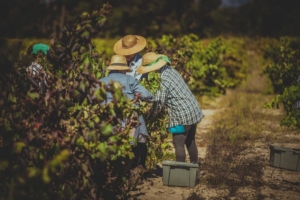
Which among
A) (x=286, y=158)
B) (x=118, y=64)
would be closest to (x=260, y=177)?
(x=286, y=158)

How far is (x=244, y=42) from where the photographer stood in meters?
16.3

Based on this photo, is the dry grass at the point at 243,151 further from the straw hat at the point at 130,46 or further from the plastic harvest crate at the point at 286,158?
the straw hat at the point at 130,46

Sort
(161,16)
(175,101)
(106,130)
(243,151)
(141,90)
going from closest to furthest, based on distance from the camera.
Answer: (106,130) < (141,90) < (175,101) < (243,151) < (161,16)

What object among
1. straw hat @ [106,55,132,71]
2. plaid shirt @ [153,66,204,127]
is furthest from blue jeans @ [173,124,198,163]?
straw hat @ [106,55,132,71]

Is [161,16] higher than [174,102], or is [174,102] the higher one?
[161,16]

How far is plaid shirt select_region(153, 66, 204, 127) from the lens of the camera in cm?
510

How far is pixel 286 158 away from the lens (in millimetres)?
5988

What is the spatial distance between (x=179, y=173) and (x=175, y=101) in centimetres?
98

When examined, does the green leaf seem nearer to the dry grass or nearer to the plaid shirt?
the plaid shirt

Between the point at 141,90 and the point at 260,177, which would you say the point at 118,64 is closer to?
the point at 141,90

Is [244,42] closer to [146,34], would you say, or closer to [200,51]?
[200,51]

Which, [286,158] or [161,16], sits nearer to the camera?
[286,158]

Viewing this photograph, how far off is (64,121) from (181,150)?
1.96 m

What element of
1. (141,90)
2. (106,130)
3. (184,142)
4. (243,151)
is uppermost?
(141,90)
